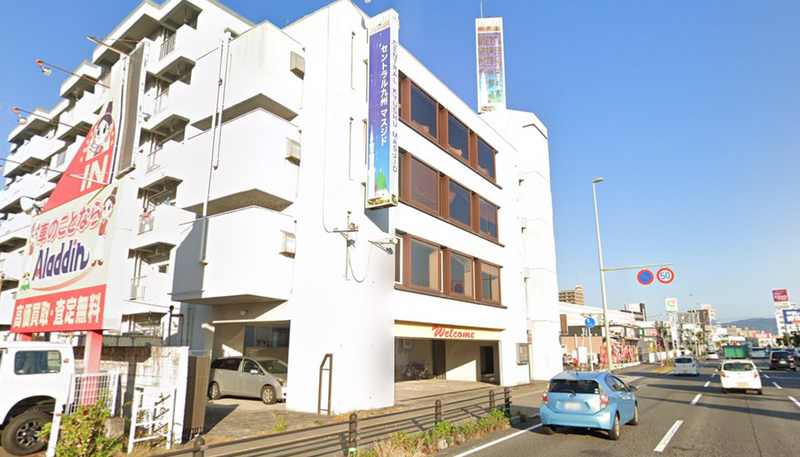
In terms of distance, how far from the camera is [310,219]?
57.3 ft

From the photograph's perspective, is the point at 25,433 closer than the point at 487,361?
Yes

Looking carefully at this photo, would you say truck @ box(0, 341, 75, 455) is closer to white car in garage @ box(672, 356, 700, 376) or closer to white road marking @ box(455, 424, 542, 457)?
white road marking @ box(455, 424, 542, 457)

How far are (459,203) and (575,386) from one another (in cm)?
1451

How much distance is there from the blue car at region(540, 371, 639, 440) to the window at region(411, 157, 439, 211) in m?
11.2

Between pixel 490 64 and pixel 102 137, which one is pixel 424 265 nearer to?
pixel 102 137

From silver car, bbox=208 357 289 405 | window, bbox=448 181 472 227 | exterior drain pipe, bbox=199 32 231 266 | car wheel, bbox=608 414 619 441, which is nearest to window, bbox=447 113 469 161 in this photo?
window, bbox=448 181 472 227

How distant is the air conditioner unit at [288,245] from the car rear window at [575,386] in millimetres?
10195

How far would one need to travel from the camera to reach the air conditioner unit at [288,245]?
56.0 feet

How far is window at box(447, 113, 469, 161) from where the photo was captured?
2502 cm

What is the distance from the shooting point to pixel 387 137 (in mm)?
17531

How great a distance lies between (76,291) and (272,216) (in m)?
6.92

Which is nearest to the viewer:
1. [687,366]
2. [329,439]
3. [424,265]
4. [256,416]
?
[329,439]

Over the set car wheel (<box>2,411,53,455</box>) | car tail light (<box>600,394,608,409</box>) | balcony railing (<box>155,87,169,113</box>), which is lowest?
car wheel (<box>2,411,53,455</box>)

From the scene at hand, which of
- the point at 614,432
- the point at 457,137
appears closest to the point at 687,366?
the point at 457,137
